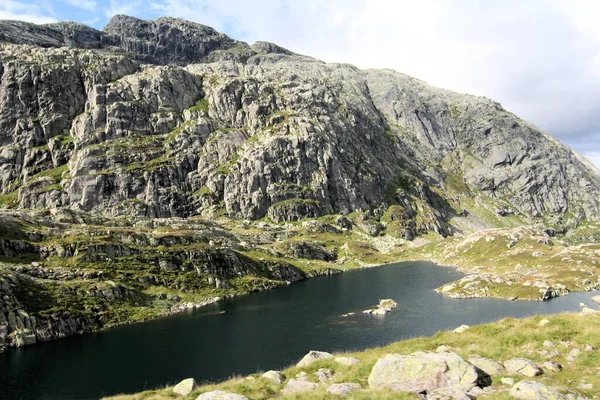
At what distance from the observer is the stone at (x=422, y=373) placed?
23.5 m

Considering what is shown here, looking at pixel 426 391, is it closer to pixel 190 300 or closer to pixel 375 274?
pixel 190 300

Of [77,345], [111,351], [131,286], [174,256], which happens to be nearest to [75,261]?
[131,286]

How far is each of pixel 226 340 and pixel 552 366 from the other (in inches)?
2811

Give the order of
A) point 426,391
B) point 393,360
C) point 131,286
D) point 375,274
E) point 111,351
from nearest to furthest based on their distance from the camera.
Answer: point 426,391
point 393,360
point 111,351
point 131,286
point 375,274

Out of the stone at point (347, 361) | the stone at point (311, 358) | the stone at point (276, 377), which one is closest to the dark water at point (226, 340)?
the stone at point (311, 358)

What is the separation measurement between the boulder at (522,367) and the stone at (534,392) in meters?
4.21

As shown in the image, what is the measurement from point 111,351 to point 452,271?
468 feet

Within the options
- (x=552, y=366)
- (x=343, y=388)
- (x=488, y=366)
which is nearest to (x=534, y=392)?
(x=488, y=366)

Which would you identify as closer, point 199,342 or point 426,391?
point 426,391

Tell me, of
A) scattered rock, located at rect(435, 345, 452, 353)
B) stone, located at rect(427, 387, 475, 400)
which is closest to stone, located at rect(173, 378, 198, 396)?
stone, located at rect(427, 387, 475, 400)

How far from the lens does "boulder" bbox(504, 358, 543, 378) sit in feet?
83.6

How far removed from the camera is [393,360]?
26.3m

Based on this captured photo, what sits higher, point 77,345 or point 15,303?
point 15,303

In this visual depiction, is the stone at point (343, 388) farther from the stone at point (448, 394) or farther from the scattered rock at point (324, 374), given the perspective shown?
the stone at point (448, 394)
